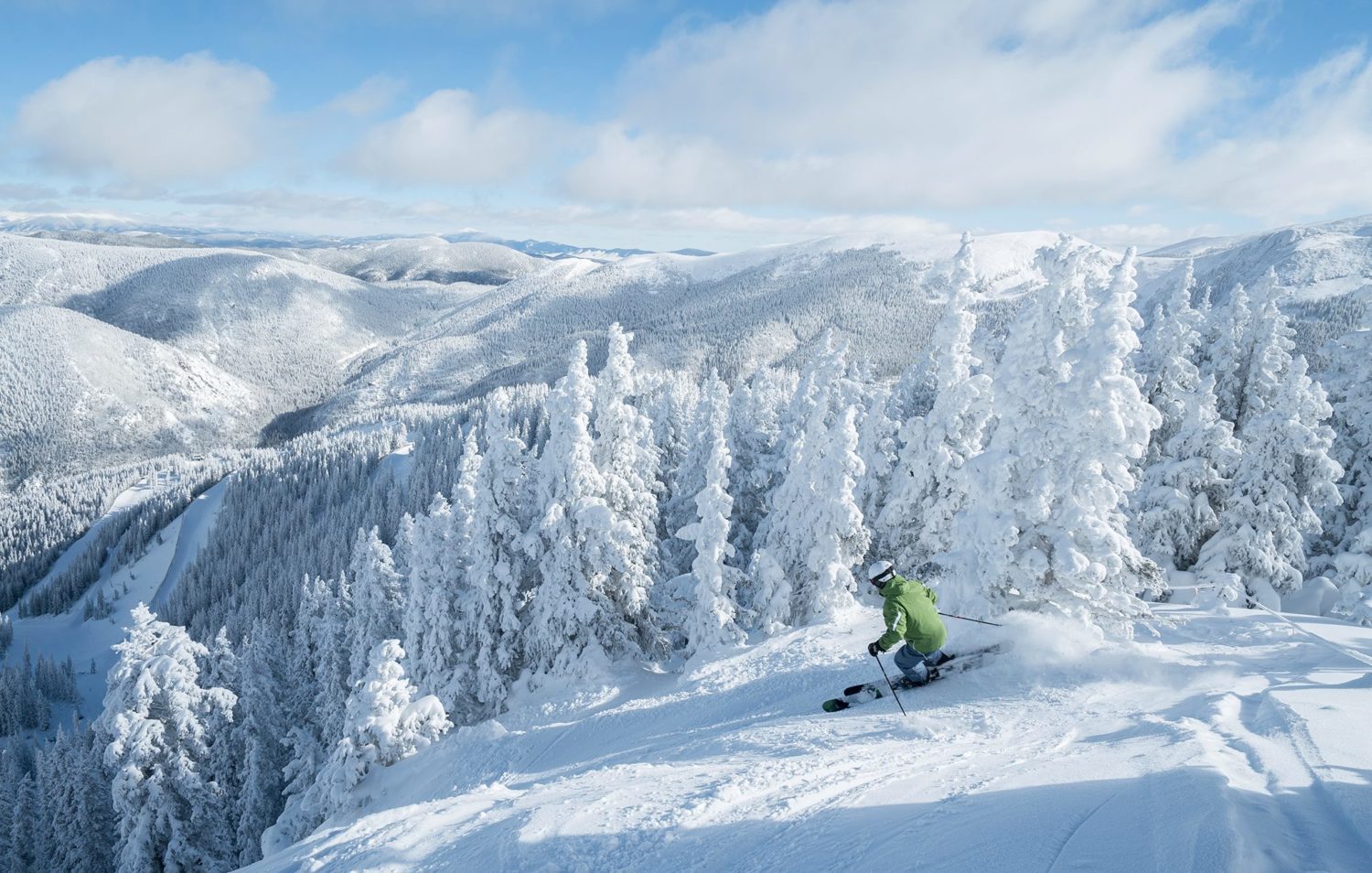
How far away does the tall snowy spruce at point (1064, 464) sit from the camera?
1239 centimetres

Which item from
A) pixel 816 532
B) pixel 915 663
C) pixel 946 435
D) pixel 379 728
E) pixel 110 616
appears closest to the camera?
pixel 915 663

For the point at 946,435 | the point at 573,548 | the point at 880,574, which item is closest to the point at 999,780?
the point at 880,574

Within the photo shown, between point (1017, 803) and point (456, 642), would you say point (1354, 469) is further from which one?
point (456, 642)

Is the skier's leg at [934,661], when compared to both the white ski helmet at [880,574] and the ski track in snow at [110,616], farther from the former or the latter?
the ski track in snow at [110,616]

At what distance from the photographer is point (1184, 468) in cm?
2108

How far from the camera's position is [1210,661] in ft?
32.6

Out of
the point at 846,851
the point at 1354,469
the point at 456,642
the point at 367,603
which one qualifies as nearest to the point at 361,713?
the point at 456,642

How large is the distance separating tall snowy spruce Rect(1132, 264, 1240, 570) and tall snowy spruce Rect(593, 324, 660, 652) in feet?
53.9

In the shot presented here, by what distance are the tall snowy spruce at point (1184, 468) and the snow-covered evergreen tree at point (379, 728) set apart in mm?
23407

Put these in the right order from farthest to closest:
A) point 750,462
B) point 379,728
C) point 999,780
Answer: point 750,462
point 379,728
point 999,780

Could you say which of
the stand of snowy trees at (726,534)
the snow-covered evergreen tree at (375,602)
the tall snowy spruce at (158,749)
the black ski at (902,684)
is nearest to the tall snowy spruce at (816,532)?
the stand of snowy trees at (726,534)

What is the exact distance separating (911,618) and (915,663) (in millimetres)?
1274

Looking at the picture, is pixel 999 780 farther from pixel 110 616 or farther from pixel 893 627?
pixel 110 616

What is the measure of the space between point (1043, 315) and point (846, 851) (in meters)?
11.8
